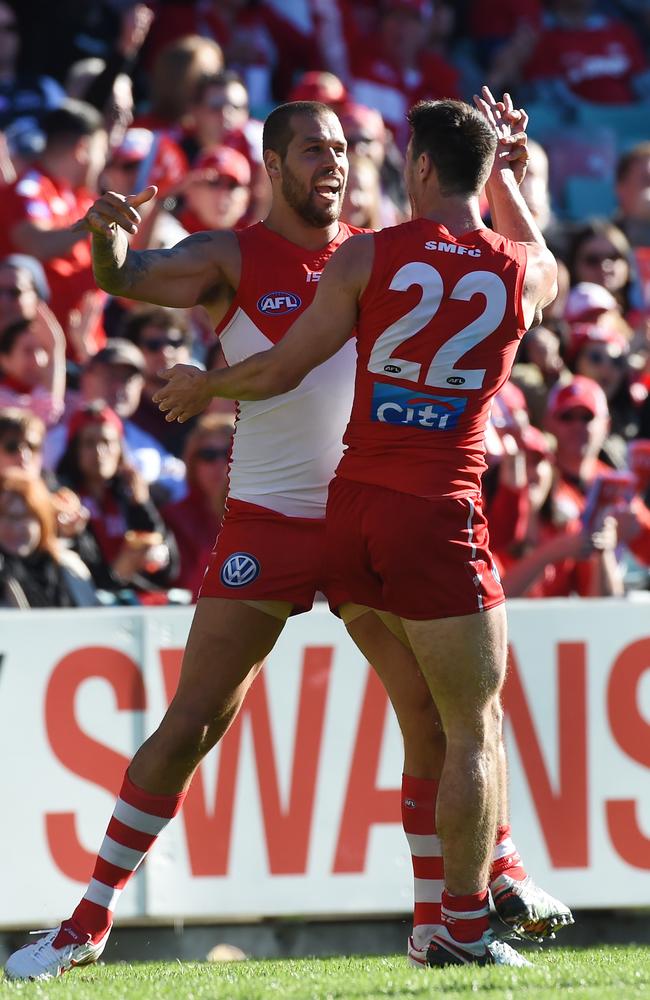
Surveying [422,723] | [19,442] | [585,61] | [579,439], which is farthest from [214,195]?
[585,61]

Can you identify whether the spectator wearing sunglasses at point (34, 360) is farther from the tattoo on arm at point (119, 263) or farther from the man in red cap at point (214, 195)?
the tattoo on arm at point (119, 263)

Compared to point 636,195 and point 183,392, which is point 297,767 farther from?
point 636,195

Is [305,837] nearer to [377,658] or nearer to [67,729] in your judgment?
[67,729]

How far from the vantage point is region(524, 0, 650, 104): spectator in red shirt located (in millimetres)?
16297

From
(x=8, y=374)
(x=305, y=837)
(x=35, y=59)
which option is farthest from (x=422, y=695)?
(x=35, y=59)

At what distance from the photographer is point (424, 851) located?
5348 millimetres

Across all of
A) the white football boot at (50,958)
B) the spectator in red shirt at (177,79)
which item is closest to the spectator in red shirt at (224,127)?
the spectator in red shirt at (177,79)

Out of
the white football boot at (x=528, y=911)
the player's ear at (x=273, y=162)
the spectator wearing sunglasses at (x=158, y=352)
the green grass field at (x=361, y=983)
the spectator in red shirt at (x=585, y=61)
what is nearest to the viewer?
the green grass field at (x=361, y=983)

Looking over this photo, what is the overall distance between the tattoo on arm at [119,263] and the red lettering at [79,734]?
Answer: 2.59m

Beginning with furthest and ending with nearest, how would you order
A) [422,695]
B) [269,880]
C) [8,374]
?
[8,374] → [269,880] → [422,695]

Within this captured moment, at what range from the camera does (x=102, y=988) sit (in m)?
4.98

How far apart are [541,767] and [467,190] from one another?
130 inches

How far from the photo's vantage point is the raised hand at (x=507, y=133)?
5215 millimetres

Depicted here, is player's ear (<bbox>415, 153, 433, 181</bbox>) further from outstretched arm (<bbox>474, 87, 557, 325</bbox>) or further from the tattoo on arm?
the tattoo on arm
